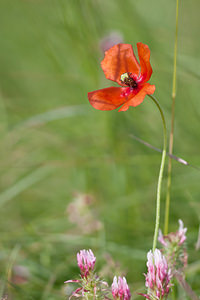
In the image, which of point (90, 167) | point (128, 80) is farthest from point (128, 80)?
point (90, 167)

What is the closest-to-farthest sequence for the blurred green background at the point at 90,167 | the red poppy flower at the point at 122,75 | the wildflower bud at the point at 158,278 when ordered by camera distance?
the wildflower bud at the point at 158,278
the red poppy flower at the point at 122,75
the blurred green background at the point at 90,167

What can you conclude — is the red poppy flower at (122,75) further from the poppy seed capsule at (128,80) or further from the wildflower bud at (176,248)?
the wildflower bud at (176,248)

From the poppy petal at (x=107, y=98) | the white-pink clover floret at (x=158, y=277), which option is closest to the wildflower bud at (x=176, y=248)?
the white-pink clover floret at (x=158, y=277)

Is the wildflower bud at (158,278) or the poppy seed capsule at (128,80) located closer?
the wildflower bud at (158,278)

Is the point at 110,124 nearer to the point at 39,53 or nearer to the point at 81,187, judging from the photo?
the point at 81,187

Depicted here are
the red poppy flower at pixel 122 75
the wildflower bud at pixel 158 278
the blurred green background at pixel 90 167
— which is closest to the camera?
the wildflower bud at pixel 158 278

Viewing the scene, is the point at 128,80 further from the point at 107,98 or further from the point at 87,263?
the point at 87,263

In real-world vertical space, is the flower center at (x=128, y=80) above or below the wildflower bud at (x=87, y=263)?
above
